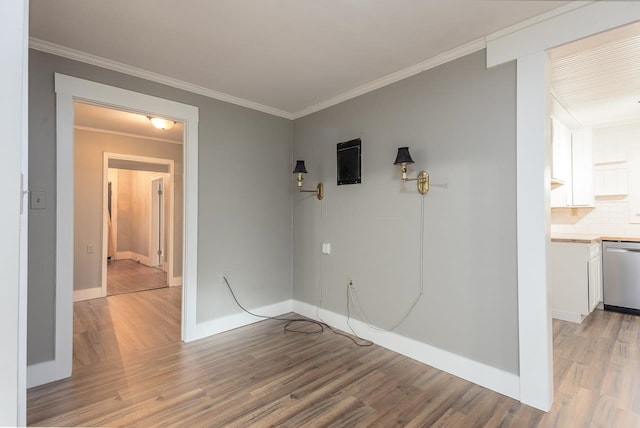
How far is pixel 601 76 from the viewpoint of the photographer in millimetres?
2611

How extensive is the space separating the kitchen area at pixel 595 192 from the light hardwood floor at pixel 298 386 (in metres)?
0.69

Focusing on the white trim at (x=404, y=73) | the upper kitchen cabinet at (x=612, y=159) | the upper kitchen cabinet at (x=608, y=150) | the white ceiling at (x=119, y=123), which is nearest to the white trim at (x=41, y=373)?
the white ceiling at (x=119, y=123)

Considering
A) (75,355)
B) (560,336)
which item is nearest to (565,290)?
(560,336)

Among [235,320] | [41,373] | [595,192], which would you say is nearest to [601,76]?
[595,192]

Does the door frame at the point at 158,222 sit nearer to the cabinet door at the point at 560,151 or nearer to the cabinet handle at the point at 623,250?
the cabinet door at the point at 560,151

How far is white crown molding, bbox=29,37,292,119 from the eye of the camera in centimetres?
229

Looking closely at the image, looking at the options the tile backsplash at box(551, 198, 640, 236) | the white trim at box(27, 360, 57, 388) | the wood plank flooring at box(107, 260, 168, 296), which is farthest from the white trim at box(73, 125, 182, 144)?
the tile backsplash at box(551, 198, 640, 236)

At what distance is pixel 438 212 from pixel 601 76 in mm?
1845

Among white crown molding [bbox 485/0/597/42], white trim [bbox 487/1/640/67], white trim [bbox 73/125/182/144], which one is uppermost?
white trim [bbox 73/125/182/144]

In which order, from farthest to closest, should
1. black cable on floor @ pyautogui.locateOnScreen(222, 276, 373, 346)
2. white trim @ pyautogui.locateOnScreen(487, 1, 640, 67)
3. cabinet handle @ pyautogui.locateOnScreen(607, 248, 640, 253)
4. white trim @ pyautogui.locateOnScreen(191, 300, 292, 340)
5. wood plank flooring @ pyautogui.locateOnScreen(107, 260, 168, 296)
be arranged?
wood plank flooring @ pyautogui.locateOnScreen(107, 260, 168, 296)
cabinet handle @ pyautogui.locateOnScreen(607, 248, 640, 253)
white trim @ pyautogui.locateOnScreen(191, 300, 292, 340)
black cable on floor @ pyautogui.locateOnScreen(222, 276, 373, 346)
white trim @ pyautogui.locateOnScreen(487, 1, 640, 67)
